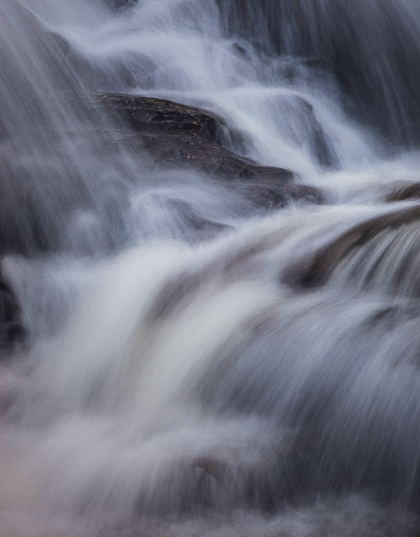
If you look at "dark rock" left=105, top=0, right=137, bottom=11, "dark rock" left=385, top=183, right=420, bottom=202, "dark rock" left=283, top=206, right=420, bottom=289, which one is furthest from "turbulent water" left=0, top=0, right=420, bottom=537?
"dark rock" left=105, top=0, right=137, bottom=11

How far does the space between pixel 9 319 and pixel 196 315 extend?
1.43 m

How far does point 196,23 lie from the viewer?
8.94 meters

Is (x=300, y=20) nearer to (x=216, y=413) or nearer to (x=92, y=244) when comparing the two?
(x=92, y=244)

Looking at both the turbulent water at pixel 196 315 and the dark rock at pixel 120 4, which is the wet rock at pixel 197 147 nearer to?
the turbulent water at pixel 196 315

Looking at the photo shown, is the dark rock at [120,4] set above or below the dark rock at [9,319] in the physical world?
above

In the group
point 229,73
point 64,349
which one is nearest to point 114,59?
point 229,73

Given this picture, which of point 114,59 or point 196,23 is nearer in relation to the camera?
point 114,59

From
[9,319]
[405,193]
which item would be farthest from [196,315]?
[405,193]

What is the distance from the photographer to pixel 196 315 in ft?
12.8

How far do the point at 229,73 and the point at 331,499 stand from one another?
20.9ft

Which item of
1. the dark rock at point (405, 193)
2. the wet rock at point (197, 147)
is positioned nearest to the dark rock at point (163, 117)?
the wet rock at point (197, 147)

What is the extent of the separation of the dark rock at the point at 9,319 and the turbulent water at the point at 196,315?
59 mm

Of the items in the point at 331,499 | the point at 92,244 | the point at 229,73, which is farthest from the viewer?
the point at 229,73

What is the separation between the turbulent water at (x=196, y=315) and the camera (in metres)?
2.71
